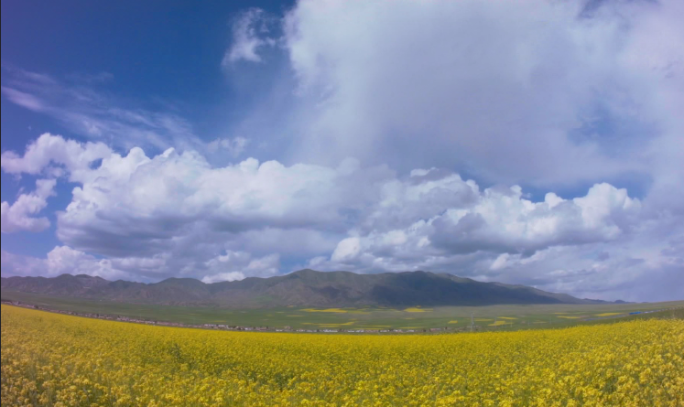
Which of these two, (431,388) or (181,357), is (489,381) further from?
(181,357)

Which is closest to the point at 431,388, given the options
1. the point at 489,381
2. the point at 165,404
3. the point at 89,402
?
the point at 489,381

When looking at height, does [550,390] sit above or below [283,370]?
above

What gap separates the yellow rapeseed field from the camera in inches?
384

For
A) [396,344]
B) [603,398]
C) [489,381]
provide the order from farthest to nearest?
[396,344], [489,381], [603,398]

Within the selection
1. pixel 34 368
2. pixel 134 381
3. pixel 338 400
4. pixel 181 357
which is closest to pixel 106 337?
pixel 181 357

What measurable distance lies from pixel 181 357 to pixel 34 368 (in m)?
9.28

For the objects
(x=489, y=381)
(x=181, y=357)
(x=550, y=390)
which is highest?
(x=550, y=390)

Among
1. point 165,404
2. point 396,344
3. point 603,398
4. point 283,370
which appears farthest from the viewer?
point 396,344

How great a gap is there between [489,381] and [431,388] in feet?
12.0

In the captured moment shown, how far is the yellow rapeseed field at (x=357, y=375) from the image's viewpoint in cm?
976

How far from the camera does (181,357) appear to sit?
24.3 m

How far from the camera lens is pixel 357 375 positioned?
17156mm

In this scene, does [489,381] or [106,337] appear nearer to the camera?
[489,381]

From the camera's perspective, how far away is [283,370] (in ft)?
65.9
